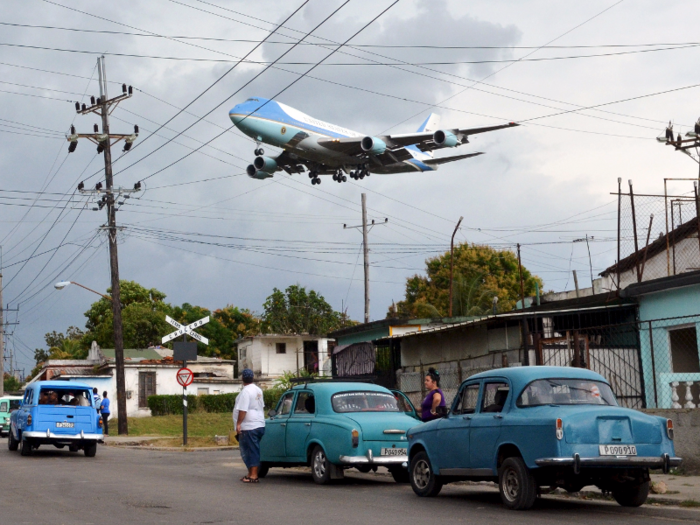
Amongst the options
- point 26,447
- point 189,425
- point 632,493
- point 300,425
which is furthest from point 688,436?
point 189,425

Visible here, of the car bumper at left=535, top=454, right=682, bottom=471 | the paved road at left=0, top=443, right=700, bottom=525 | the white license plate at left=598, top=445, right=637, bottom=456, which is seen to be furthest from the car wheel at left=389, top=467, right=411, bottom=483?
the white license plate at left=598, top=445, right=637, bottom=456

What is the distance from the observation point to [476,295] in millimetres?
62719

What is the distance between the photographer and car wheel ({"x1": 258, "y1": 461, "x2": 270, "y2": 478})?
14.9 metres

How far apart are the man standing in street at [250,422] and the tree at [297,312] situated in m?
64.3

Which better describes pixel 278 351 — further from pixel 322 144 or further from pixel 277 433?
pixel 277 433

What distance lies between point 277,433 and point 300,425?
66cm

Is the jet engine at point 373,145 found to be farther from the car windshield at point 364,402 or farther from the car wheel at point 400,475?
the car wheel at point 400,475

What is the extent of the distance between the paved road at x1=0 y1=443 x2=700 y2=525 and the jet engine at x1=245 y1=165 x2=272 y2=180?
2026cm

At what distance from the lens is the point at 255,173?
1403 inches

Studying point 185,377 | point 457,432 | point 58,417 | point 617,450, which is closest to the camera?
point 617,450

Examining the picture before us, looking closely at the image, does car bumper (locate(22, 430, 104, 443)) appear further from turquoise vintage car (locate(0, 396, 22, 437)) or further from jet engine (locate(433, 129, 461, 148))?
jet engine (locate(433, 129, 461, 148))

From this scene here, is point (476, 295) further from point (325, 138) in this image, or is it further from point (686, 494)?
point (686, 494)

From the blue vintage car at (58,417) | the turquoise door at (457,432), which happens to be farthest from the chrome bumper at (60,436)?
the turquoise door at (457,432)

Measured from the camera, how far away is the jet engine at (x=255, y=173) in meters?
35.5
